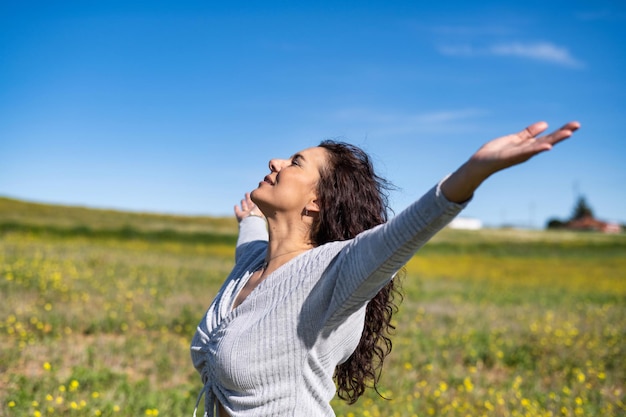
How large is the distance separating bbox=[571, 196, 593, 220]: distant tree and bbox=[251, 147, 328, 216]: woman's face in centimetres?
11107

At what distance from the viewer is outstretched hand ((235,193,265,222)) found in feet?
12.6

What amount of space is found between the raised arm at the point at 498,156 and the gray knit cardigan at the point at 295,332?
34 centimetres

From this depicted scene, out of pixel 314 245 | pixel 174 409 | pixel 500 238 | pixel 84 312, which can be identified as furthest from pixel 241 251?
pixel 500 238

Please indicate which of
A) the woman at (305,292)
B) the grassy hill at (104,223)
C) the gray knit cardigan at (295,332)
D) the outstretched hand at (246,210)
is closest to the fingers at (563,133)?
the woman at (305,292)

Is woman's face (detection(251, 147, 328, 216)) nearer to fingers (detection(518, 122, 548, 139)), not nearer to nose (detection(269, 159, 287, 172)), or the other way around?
nose (detection(269, 159, 287, 172))

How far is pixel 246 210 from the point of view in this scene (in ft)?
12.8

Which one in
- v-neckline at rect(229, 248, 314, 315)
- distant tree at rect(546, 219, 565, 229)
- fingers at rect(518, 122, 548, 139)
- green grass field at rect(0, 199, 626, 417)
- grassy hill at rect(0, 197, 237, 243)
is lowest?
green grass field at rect(0, 199, 626, 417)

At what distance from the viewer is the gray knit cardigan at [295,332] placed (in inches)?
86.9

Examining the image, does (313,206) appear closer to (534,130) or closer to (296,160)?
(296,160)

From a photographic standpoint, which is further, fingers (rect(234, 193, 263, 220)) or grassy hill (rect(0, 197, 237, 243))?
grassy hill (rect(0, 197, 237, 243))

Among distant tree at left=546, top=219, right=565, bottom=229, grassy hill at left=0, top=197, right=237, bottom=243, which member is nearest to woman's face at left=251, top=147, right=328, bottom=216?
grassy hill at left=0, top=197, right=237, bottom=243

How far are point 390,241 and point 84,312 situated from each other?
7584 mm

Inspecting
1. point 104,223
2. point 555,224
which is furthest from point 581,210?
point 104,223

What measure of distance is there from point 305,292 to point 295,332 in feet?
0.51
